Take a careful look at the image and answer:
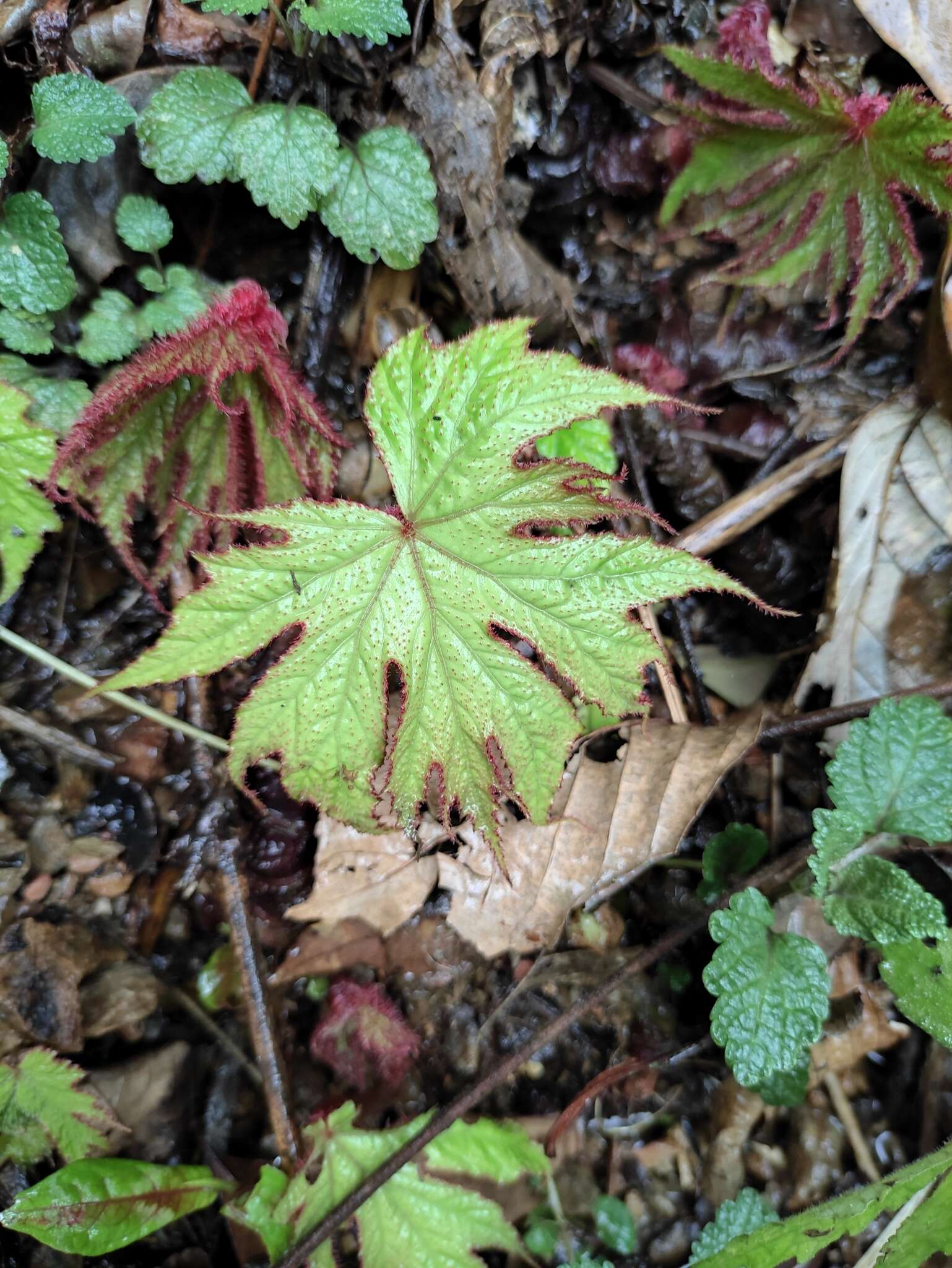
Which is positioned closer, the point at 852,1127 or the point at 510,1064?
the point at 510,1064

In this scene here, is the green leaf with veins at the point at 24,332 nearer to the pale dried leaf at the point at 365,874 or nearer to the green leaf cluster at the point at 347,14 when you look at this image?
the green leaf cluster at the point at 347,14

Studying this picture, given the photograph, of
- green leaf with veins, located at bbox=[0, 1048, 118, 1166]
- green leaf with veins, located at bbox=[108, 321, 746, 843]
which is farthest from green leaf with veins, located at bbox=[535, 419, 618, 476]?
green leaf with veins, located at bbox=[0, 1048, 118, 1166]

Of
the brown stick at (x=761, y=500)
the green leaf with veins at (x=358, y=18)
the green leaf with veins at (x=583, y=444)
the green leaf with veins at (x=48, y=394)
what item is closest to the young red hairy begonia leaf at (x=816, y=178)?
the brown stick at (x=761, y=500)

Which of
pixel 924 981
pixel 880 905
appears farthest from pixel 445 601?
pixel 924 981

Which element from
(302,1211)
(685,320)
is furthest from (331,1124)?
(685,320)

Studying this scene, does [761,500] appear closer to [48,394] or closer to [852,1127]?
[852,1127]

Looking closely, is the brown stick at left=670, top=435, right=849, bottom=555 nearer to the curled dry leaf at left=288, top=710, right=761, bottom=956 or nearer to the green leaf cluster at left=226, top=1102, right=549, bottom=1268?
the curled dry leaf at left=288, top=710, right=761, bottom=956
